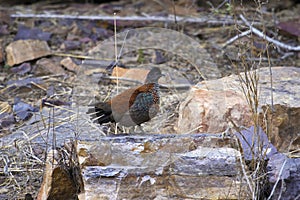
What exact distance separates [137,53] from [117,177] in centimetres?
300

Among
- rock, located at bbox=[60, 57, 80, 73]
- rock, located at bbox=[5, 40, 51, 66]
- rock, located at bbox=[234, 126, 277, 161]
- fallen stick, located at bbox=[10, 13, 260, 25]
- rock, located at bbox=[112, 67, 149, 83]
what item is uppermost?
fallen stick, located at bbox=[10, 13, 260, 25]

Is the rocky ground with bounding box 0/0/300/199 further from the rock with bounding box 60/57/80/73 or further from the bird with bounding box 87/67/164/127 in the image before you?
the bird with bounding box 87/67/164/127

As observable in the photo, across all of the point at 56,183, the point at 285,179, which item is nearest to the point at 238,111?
the point at 285,179

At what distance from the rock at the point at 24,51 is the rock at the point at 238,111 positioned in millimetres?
2214

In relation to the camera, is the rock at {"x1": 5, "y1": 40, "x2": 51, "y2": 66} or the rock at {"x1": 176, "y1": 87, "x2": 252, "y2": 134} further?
the rock at {"x1": 5, "y1": 40, "x2": 51, "y2": 66}

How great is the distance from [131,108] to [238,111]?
0.66m

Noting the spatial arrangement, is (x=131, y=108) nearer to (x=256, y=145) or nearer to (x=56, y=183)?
(x=56, y=183)

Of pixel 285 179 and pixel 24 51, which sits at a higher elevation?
pixel 24 51

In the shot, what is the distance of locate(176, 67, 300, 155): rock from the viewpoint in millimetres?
3330

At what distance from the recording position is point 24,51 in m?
5.32

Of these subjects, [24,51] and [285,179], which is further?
[24,51]

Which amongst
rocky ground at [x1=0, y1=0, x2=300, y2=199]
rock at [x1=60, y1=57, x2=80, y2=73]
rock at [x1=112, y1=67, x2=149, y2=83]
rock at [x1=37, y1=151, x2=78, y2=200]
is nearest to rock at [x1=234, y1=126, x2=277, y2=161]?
rocky ground at [x1=0, y1=0, x2=300, y2=199]

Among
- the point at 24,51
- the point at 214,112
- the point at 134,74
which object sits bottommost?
the point at 214,112

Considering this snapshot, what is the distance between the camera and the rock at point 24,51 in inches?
207
